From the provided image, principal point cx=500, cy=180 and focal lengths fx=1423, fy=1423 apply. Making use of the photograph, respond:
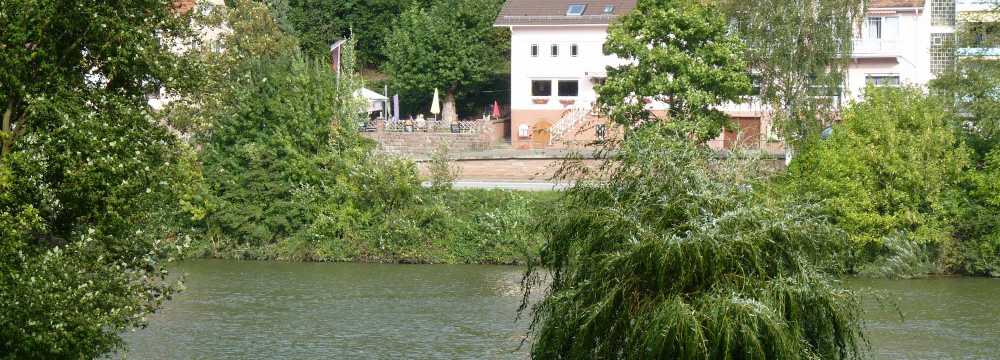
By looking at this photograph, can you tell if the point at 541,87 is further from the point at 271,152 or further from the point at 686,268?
the point at 686,268

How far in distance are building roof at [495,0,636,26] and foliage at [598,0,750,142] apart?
1598 cm

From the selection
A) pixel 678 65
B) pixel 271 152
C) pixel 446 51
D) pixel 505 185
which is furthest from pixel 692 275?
pixel 446 51

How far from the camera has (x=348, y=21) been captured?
238ft

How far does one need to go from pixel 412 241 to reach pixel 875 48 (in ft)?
75.4

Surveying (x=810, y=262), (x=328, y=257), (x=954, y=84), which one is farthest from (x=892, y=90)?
(x=810, y=262)

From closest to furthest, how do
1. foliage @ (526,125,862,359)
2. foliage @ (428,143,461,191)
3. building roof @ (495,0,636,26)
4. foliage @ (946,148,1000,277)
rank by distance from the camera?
foliage @ (526,125,862,359) < foliage @ (946,148,1000,277) < foliage @ (428,143,461,191) < building roof @ (495,0,636,26)

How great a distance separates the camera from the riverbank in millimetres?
43812

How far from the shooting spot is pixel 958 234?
42.2m

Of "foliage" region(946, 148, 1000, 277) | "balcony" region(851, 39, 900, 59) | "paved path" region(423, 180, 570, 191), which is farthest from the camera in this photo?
"balcony" region(851, 39, 900, 59)

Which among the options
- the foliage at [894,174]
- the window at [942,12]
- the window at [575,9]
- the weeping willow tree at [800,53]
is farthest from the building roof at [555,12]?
the foliage at [894,174]

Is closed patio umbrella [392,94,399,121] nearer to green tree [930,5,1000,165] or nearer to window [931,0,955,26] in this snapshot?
window [931,0,955,26]

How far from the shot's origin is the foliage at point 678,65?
4441 cm

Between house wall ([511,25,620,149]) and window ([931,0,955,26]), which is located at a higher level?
window ([931,0,955,26])

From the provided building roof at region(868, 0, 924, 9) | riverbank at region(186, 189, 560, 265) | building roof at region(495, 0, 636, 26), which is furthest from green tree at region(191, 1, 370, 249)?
building roof at region(868, 0, 924, 9)
